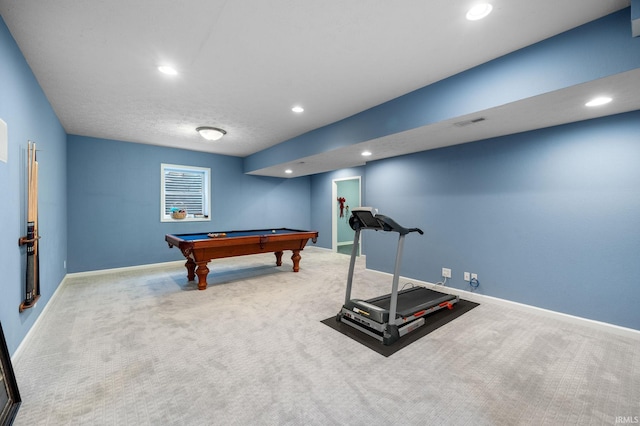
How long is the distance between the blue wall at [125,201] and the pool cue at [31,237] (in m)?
2.72

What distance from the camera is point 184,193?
243 inches

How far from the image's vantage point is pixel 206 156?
6.32m

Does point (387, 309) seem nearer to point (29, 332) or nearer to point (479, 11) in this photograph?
point (479, 11)

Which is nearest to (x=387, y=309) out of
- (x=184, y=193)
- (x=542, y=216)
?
(x=542, y=216)

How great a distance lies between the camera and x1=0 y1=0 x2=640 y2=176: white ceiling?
71.9 inches

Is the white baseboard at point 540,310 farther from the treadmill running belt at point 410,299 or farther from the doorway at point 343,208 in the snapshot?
the doorway at point 343,208

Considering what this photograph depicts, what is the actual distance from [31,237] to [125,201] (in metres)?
3.14

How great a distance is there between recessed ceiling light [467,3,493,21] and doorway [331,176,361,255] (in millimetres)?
5745

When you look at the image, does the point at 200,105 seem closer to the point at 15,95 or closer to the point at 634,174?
the point at 15,95

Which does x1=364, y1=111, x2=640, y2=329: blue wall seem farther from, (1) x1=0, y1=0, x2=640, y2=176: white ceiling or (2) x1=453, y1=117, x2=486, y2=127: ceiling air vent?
(2) x1=453, y1=117, x2=486, y2=127: ceiling air vent

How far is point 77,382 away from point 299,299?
223 cm

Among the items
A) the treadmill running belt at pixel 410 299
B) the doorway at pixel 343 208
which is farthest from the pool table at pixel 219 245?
the doorway at pixel 343 208

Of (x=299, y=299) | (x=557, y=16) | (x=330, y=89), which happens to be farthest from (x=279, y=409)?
(x=557, y=16)

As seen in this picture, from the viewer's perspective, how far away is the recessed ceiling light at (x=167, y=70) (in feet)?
8.36
